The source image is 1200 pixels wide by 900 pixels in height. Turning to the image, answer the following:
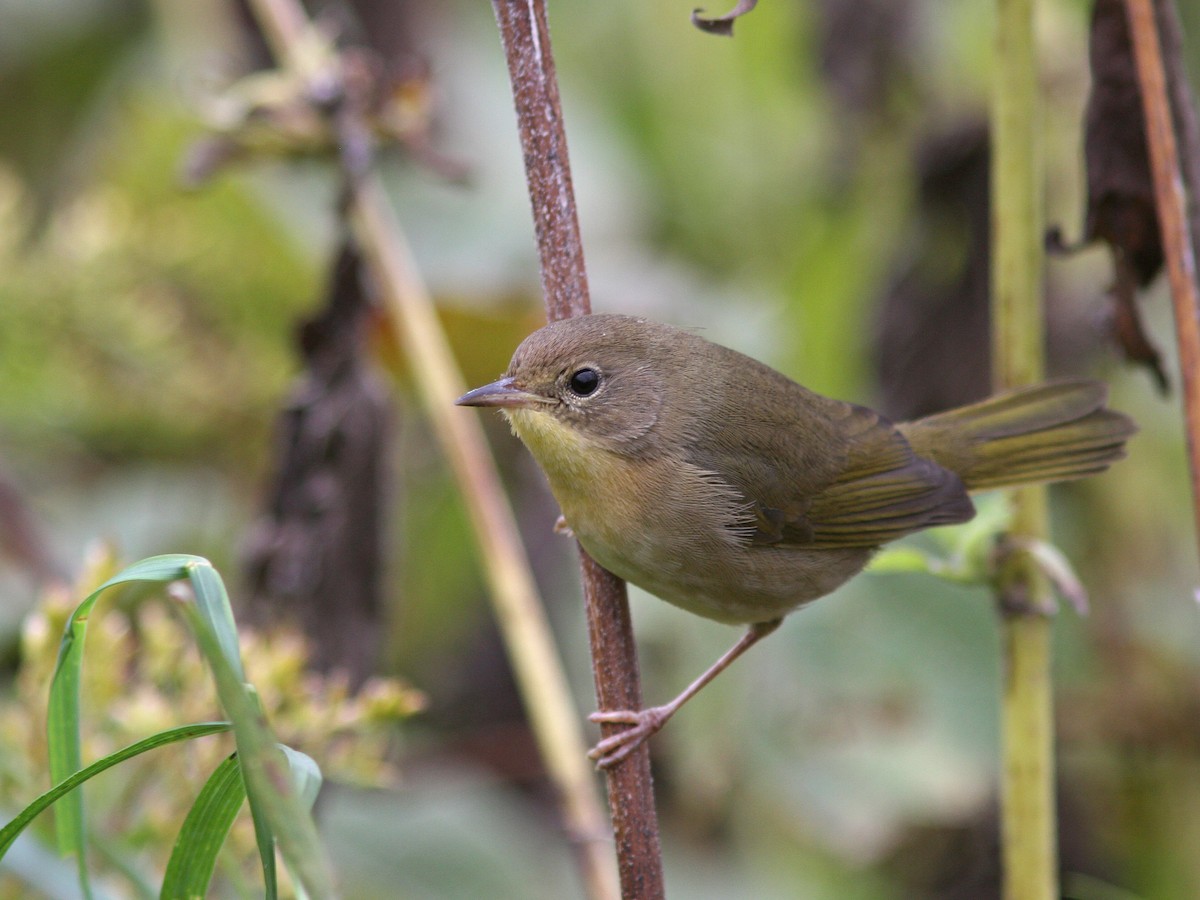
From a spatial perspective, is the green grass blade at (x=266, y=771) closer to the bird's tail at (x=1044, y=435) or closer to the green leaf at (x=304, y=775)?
the green leaf at (x=304, y=775)

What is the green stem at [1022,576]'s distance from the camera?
2.03 m

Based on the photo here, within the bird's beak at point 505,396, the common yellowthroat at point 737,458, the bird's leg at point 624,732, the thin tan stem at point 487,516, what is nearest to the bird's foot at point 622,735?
the bird's leg at point 624,732

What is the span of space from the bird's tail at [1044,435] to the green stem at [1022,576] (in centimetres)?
52

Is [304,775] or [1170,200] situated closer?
[304,775]

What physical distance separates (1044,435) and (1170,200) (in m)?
0.77

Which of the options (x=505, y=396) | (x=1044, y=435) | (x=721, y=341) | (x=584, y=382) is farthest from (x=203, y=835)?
(x=721, y=341)

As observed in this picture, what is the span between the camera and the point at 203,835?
1406 millimetres

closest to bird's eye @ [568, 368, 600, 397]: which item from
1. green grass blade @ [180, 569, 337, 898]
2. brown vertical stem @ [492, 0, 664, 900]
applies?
brown vertical stem @ [492, 0, 664, 900]

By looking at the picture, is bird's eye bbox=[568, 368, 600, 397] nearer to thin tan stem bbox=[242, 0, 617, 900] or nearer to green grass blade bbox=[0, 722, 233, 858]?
thin tan stem bbox=[242, 0, 617, 900]

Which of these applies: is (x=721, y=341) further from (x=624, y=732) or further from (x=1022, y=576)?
(x=624, y=732)

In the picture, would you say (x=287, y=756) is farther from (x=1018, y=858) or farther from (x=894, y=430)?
(x=894, y=430)

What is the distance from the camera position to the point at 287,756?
1.35 metres

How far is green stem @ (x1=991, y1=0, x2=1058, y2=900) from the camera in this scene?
6.67 feet

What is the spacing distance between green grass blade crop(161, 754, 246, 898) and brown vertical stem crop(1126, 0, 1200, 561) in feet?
4.77
